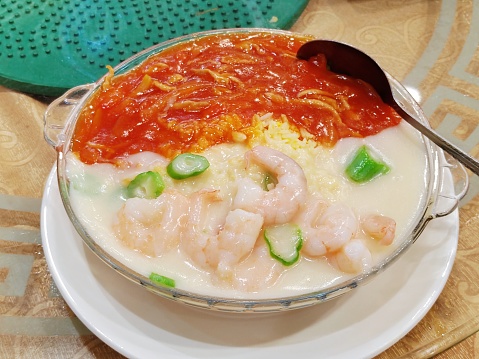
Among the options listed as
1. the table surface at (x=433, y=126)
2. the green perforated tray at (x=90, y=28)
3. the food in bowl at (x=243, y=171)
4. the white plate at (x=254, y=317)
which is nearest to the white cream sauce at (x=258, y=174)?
the food in bowl at (x=243, y=171)

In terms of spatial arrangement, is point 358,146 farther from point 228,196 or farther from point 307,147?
point 228,196

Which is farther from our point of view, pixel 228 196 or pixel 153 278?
pixel 228 196

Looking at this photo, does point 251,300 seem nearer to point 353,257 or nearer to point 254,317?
point 254,317

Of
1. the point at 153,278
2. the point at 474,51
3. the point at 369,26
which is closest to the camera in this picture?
the point at 153,278

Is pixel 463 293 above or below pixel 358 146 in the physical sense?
below

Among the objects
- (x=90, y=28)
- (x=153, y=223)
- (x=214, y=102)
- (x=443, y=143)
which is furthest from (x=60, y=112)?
Answer: (x=443, y=143)

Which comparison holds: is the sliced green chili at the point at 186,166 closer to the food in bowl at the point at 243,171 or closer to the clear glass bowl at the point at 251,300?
the food in bowl at the point at 243,171

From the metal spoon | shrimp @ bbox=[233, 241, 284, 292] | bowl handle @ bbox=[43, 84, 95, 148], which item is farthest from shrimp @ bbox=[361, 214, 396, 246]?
bowl handle @ bbox=[43, 84, 95, 148]

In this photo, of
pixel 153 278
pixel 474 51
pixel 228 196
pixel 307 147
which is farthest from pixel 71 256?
pixel 474 51
